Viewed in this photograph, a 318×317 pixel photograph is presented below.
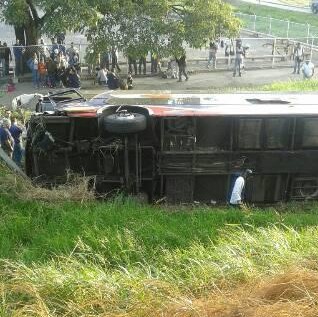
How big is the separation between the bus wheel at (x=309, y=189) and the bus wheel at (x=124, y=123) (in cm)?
333

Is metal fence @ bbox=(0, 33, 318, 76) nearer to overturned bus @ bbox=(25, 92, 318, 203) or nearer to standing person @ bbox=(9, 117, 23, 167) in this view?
standing person @ bbox=(9, 117, 23, 167)

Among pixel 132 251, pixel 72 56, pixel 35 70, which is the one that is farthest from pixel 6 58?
pixel 132 251

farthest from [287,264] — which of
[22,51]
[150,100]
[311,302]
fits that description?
[22,51]

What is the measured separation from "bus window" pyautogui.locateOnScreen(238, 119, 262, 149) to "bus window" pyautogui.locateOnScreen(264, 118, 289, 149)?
14 cm

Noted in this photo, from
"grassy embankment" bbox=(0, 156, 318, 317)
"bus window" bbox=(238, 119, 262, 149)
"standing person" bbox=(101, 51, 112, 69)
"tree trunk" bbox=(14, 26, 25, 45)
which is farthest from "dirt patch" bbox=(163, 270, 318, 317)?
"tree trunk" bbox=(14, 26, 25, 45)

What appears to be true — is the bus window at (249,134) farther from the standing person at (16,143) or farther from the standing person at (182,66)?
the standing person at (182,66)

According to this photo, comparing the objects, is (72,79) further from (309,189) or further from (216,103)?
(309,189)

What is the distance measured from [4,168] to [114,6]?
26.1ft

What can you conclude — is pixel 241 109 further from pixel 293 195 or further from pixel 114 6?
pixel 114 6

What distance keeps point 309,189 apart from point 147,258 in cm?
427

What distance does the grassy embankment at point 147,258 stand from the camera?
5.90 meters

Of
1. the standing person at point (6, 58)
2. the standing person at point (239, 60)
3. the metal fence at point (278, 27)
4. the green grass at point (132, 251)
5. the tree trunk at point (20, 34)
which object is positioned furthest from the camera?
the metal fence at point (278, 27)

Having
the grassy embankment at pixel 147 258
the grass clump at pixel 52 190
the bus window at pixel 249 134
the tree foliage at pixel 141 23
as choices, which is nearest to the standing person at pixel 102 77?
the tree foliage at pixel 141 23

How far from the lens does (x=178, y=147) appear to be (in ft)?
32.0
